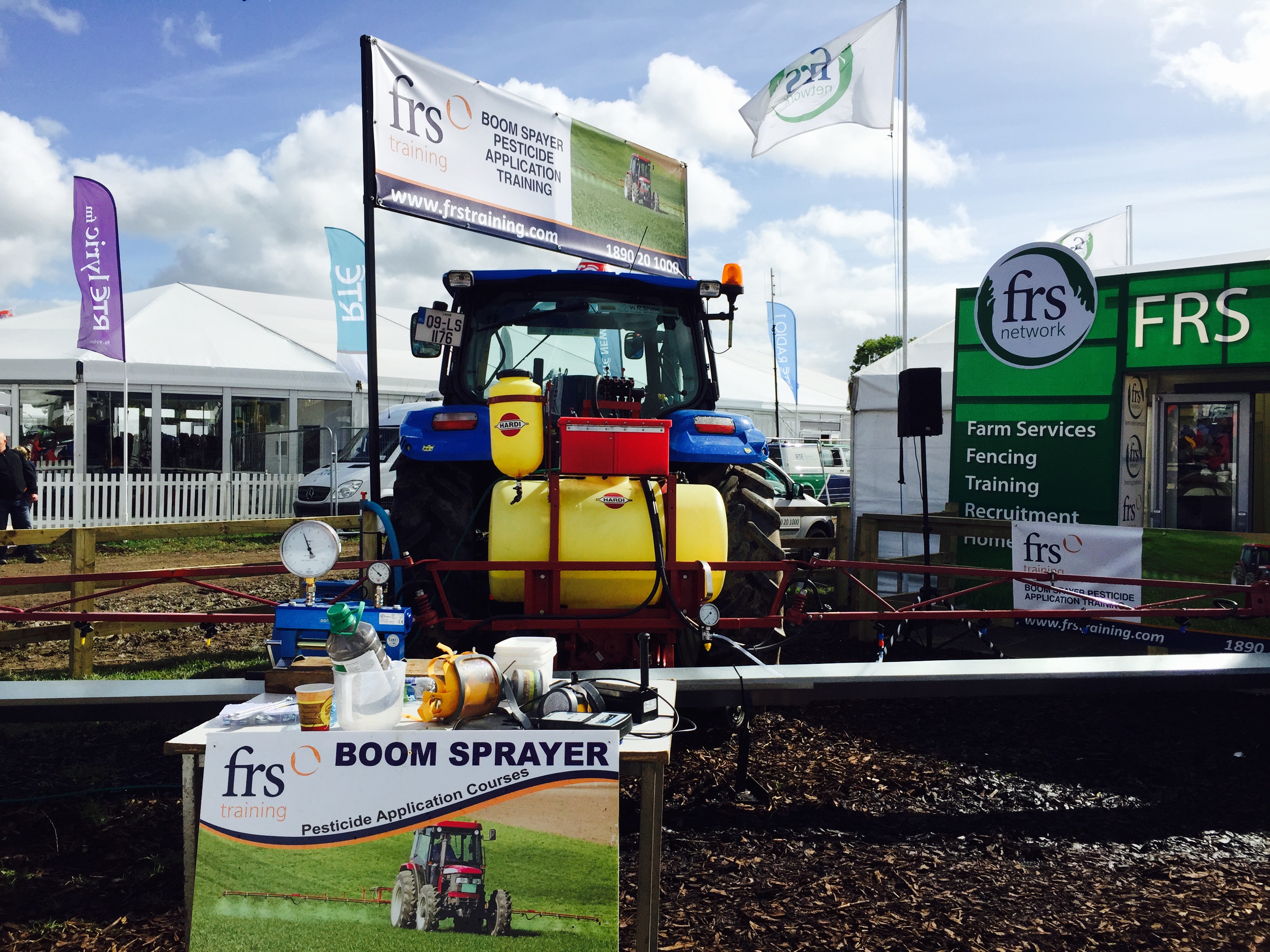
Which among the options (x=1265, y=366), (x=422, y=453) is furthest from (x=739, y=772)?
(x=1265, y=366)

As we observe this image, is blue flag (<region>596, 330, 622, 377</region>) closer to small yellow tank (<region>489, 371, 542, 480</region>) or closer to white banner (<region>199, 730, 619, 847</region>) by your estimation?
small yellow tank (<region>489, 371, 542, 480</region>)

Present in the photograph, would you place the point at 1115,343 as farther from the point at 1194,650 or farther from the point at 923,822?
the point at 923,822

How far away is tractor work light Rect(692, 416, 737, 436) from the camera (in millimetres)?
4332

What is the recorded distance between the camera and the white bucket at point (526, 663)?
7.34 feet

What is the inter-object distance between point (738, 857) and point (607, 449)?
1526 millimetres

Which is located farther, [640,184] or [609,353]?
[640,184]

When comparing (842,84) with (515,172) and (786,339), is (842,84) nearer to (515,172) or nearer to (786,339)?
(515,172)

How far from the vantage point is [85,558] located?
5.30 meters

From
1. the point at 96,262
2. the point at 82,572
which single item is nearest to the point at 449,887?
the point at 82,572

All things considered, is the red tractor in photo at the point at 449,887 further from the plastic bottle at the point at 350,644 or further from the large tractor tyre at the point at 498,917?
the plastic bottle at the point at 350,644

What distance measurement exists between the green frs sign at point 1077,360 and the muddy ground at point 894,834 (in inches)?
108

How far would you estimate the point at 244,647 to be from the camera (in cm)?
649

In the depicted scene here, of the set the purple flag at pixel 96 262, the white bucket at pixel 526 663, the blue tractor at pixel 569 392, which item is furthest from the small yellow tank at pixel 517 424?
the purple flag at pixel 96 262

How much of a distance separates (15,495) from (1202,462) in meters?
12.9
